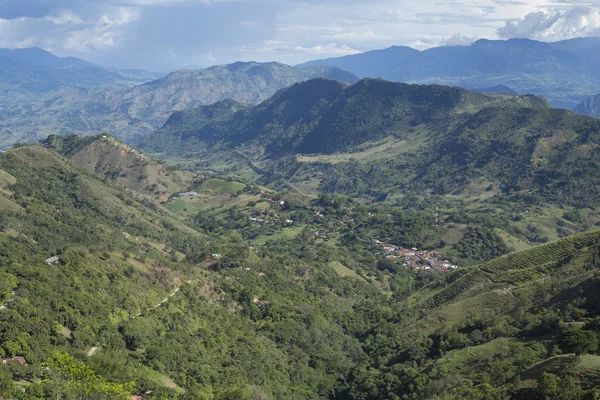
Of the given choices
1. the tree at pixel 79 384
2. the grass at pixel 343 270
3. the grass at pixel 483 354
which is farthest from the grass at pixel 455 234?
the tree at pixel 79 384

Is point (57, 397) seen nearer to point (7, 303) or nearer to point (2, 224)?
point (7, 303)

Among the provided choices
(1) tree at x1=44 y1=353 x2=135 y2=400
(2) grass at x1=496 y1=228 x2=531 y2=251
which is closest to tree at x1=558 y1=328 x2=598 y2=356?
(1) tree at x1=44 y1=353 x2=135 y2=400

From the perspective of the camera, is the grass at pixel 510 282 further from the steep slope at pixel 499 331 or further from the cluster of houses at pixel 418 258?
the cluster of houses at pixel 418 258

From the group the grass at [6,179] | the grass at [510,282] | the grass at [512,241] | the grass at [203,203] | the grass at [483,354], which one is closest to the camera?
the grass at [483,354]

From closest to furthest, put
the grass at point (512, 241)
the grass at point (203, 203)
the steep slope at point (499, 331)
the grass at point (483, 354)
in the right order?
the steep slope at point (499, 331), the grass at point (483, 354), the grass at point (512, 241), the grass at point (203, 203)

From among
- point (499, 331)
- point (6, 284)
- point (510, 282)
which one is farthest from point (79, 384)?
point (510, 282)

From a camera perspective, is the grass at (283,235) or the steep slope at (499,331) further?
the grass at (283,235)
